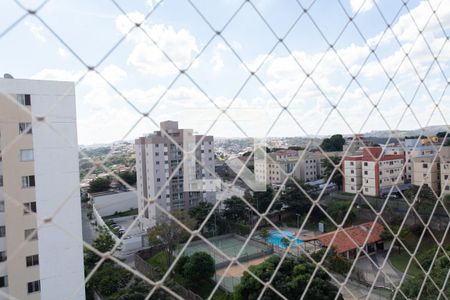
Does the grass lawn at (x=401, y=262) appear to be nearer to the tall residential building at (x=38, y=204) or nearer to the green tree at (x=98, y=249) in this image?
the green tree at (x=98, y=249)

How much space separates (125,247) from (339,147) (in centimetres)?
727

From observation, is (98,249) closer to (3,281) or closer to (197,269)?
(3,281)

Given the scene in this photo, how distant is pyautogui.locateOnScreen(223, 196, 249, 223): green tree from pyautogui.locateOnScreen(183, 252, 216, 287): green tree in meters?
2.12

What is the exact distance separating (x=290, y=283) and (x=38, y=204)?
2061 mm

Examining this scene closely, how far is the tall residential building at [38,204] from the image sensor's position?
62.4 inches

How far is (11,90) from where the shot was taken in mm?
1790

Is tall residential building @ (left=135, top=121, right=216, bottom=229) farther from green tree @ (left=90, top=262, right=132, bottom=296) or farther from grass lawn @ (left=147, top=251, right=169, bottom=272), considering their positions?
green tree @ (left=90, top=262, right=132, bottom=296)

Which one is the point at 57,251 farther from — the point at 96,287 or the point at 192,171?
the point at 192,171

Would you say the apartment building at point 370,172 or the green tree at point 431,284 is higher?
the apartment building at point 370,172

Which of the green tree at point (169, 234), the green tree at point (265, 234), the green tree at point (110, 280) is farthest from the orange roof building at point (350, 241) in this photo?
the green tree at point (110, 280)

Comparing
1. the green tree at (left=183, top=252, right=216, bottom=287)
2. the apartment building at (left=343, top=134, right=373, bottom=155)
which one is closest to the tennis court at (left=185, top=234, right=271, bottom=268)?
the green tree at (left=183, top=252, right=216, bottom=287)

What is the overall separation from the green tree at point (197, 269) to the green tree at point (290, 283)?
3.26ft

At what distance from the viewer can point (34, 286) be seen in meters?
2.09

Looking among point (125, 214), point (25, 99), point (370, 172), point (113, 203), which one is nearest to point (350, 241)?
point (370, 172)
